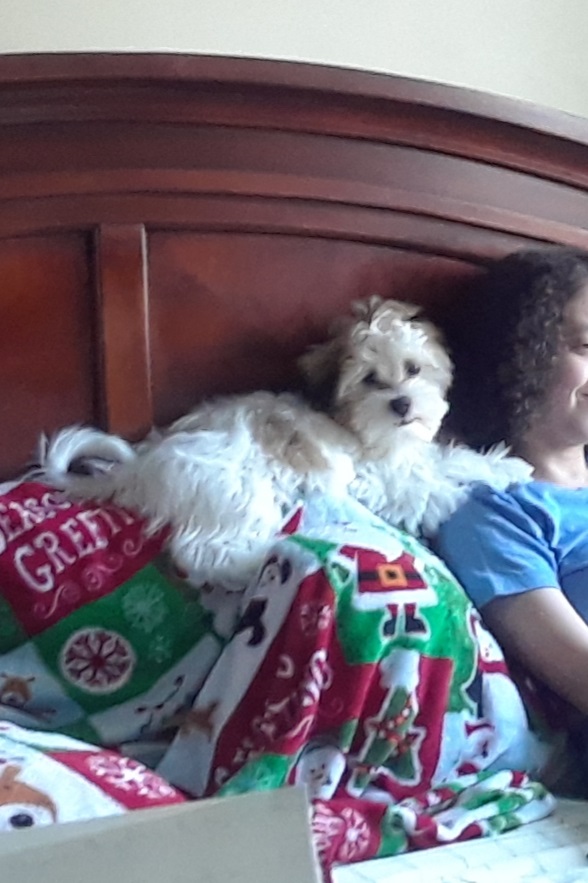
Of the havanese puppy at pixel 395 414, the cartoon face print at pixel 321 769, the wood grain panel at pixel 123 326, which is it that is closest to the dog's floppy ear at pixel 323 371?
the havanese puppy at pixel 395 414

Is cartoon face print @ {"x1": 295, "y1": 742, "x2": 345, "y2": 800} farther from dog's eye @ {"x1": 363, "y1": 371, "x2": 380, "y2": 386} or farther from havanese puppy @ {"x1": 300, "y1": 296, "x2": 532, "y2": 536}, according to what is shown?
dog's eye @ {"x1": 363, "y1": 371, "x2": 380, "y2": 386}

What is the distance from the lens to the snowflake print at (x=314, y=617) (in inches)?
46.8

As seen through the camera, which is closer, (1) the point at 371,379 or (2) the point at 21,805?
(2) the point at 21,805

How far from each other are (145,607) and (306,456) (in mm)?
268

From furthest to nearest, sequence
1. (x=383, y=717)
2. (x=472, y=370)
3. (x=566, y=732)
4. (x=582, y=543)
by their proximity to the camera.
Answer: (x=472, y=370), (x=582, y=543), (x=566, y=732), (x=383, y=717)

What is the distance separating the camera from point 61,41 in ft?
5.03

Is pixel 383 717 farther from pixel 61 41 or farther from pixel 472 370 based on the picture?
pixel 61 41

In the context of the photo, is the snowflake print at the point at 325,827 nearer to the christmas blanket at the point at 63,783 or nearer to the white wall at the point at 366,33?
the christmas blanket at the point at 63,783

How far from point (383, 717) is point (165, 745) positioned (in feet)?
0.84

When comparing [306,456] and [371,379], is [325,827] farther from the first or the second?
[371,379]

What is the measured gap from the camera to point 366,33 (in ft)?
5.65

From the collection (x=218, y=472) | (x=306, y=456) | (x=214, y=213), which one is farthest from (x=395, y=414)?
(x=214, y=213)

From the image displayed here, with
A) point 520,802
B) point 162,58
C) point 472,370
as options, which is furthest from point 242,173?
point 520,802

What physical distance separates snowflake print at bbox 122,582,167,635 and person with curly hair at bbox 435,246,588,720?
0.37 metres
